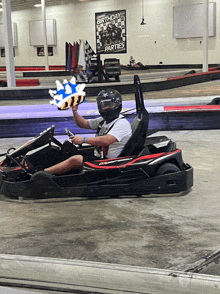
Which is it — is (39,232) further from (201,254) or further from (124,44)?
(124,44)

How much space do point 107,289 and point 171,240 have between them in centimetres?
54

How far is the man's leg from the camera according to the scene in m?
2.82

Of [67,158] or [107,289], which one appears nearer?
[107,289]

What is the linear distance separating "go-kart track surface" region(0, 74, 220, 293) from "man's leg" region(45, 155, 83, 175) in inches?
7.8

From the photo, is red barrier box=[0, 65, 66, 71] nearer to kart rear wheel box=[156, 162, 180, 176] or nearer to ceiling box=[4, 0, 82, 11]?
ceiling box=[4, 0, 82, 11]

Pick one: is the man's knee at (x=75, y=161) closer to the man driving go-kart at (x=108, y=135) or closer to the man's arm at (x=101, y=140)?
the man driving go-kart at (x=108, y=135)

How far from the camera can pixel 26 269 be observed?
1.86m

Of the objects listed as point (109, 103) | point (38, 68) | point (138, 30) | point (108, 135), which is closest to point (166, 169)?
point (108, 135)

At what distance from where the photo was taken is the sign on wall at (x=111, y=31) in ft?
51.8

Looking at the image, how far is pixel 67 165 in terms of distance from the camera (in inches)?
111

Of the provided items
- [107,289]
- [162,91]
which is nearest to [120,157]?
[107,289]

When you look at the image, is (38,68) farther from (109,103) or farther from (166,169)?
(166,169)

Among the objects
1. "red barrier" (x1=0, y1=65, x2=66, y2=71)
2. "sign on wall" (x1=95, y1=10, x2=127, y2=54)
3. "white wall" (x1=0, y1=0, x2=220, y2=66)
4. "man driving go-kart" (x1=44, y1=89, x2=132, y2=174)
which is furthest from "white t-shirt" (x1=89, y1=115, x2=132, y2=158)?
"red barrier" (x1=0, y1=65, x2=66, y2=71)

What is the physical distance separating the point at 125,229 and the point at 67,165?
67 cm
